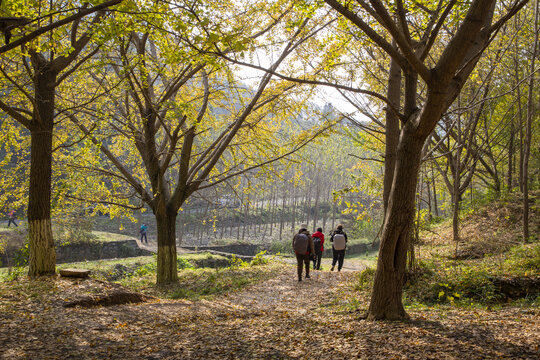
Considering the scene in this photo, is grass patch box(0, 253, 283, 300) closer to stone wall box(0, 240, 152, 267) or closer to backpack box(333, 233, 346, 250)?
backpack box(333, 233, 346, 250)

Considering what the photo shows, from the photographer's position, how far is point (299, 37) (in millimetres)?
10141

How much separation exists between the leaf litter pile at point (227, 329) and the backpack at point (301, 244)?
2433 millimetres

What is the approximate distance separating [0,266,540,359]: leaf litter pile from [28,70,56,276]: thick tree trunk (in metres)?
0.67

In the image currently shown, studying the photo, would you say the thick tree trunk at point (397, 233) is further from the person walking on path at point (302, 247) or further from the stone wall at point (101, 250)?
the stone wall at point (101, 250)

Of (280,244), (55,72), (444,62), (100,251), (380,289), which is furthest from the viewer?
(280,244)

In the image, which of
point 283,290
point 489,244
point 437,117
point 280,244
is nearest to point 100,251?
point 280,244

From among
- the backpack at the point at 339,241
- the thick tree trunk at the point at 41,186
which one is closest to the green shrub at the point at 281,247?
the backpack at the point at 339,241

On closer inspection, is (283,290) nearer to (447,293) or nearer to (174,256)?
(174,256)

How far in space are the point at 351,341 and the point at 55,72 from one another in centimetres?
858

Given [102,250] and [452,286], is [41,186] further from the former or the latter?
[102,250]

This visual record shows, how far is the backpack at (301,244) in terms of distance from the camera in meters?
10.5

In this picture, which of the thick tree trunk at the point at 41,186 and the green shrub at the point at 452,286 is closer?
the green shrub at the point at 452,286

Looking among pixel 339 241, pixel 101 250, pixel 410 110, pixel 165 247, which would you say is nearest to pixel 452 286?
pixel 410 110

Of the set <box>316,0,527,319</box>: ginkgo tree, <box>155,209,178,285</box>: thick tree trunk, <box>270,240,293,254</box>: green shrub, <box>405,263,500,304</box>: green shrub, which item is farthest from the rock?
<box>270,240,293,254</box>: green shrub
